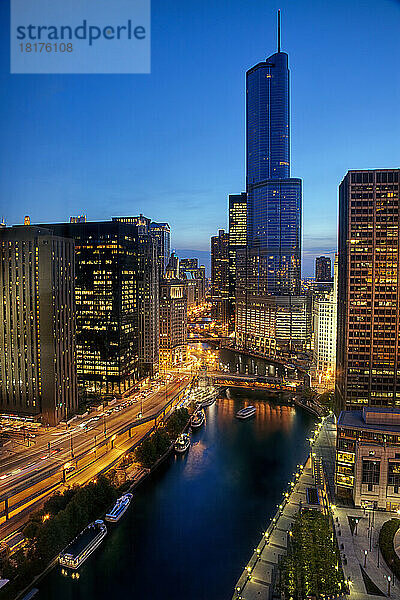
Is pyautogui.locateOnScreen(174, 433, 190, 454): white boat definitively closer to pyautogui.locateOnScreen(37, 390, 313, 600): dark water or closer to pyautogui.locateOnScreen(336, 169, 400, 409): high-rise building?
pyautogui.locateOnScreen(37, 390, 313, 600): dark water

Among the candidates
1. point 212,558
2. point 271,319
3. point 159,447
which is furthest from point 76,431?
point 271,319

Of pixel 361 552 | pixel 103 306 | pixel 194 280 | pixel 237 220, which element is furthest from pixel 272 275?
pixel 194 280

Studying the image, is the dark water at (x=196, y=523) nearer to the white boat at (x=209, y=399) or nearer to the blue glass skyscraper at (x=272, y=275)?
the white boat at (x=209, y=399)

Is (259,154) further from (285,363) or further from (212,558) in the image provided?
(212,558)

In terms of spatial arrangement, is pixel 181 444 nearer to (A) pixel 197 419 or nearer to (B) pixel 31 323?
(A) pixel 197 419

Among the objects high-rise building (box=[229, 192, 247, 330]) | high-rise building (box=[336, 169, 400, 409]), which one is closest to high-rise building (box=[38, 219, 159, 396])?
high-rise building (box=[336, 169, 400, 409])
